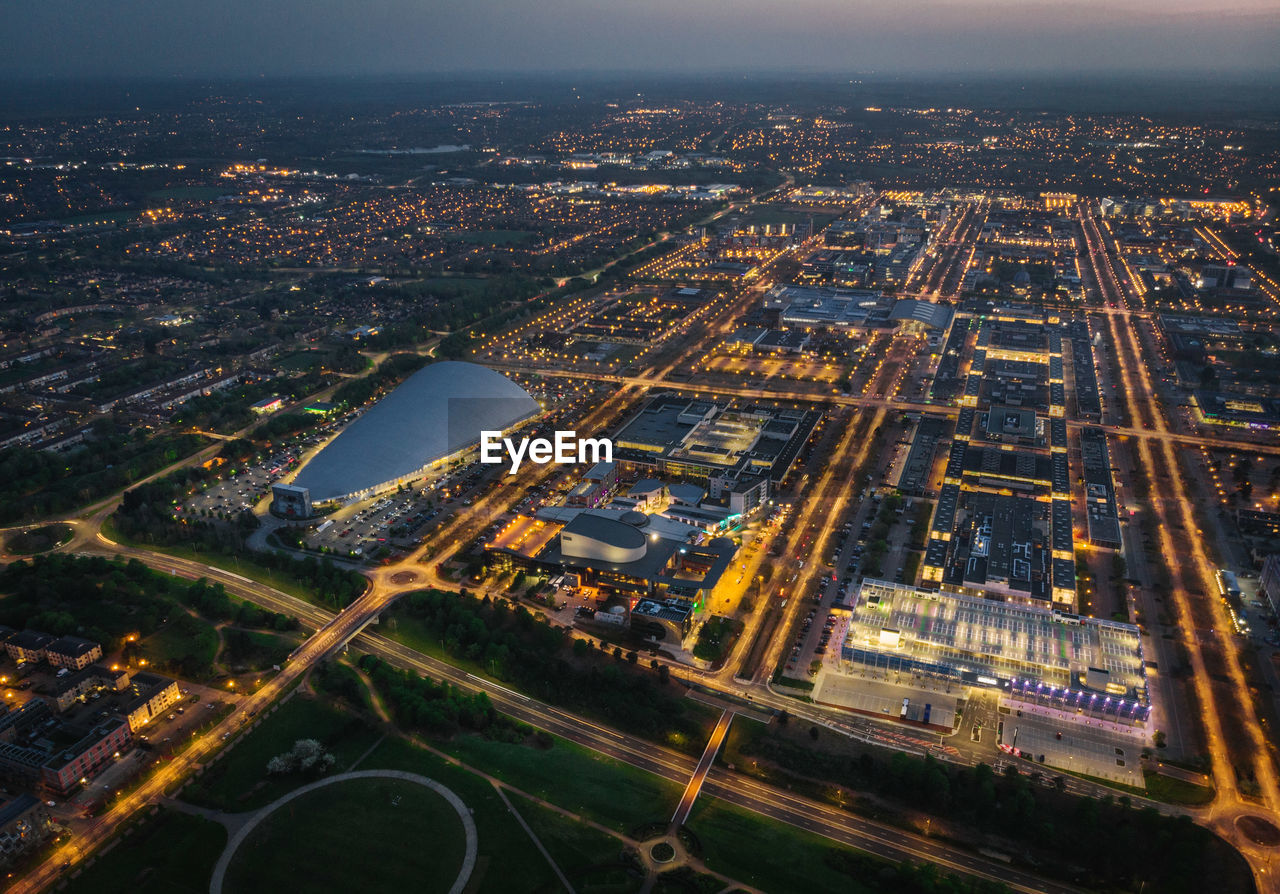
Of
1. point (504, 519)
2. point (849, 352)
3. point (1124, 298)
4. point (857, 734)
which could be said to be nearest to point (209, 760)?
point (504, 519)

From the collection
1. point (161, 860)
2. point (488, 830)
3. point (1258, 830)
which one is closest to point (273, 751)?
point (161, 860)

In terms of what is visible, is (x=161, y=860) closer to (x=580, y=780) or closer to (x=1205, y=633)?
(x=580, y=780)

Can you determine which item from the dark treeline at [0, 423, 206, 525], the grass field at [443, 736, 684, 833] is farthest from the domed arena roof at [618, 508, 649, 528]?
the dark treeline at [0, 423, 206, 525]

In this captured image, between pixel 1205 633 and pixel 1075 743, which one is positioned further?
pixel 1205 633

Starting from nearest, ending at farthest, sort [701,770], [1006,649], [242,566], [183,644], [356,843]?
[356,843] < [701,770] < [1006,649] < [183,644] < [242,566]

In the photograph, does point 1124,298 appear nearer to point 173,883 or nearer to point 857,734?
point 857,734

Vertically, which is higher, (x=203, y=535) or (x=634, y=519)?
(x=634, y=519)
